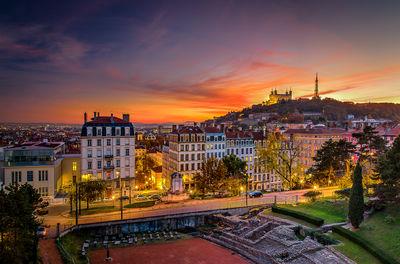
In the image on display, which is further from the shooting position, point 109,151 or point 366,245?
point 109,151

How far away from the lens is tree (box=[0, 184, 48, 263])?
25281 mm

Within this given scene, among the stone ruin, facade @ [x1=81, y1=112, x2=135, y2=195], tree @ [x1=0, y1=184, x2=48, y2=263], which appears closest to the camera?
tree @ [x1=0, y1=184, x2=48, y2=263]

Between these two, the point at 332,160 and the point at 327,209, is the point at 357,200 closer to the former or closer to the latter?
the point at 327,209

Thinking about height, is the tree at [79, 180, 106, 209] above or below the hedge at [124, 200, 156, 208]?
above

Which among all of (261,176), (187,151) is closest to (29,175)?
(187,151)

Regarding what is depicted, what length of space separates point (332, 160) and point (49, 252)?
4847 cm

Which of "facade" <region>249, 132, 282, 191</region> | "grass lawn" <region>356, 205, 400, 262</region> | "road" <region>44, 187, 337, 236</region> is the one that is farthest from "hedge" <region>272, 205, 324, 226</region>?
"facade" <region>249, 132, 282, 191</region>

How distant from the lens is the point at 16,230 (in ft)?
86.5

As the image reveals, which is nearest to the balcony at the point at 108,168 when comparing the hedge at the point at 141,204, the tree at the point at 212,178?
the hedge at the point at 141,204

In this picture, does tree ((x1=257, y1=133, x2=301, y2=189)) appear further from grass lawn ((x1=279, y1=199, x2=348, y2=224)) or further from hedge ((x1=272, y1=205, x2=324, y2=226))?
hedge ((x1=272, y1=205, x2=324, y2=226))

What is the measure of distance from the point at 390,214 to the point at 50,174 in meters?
48.7

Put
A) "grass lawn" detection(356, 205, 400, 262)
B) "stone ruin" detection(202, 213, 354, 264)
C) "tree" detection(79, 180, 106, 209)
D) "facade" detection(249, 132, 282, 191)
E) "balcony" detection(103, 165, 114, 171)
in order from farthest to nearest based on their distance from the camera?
"facade" detection(249, 132, 282, 191), "balcony" detection(103, 165, 114, 171), "tree" detection(79, 180, 106, 209), "stone ruin" detection(202, 213, 354, 264), "grass lawn" detection(356, 205, 400, 262)

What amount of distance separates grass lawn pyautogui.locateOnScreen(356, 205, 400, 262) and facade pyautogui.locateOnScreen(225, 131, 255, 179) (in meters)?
43.4

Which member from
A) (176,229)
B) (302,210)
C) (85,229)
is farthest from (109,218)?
(302,210)
